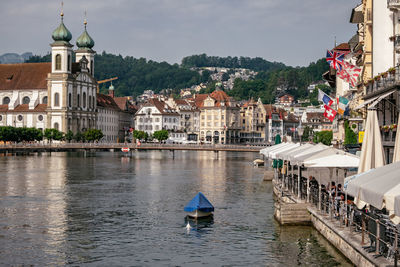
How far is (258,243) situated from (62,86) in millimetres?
133179

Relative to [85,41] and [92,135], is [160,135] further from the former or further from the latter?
[85,41]

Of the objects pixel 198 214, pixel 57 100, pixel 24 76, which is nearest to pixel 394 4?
pixel 198 214

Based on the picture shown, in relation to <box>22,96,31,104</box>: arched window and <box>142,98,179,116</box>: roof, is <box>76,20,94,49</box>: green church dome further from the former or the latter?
Answer: <box>142,98,179,116</box>: roof

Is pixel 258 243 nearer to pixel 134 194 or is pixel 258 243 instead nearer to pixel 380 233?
pixel 380 233

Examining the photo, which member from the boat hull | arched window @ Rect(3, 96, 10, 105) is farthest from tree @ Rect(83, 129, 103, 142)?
the boat hull

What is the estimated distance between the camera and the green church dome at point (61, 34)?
160 meters

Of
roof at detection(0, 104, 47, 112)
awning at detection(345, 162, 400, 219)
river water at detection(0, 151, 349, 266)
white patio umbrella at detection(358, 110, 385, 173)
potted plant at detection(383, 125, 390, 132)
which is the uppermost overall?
roof at detection(0, 104, 47, 112)

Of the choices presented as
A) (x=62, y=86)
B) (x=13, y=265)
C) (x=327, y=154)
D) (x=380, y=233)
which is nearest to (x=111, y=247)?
(x=13, y=265)

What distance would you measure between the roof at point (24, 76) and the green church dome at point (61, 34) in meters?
10.7

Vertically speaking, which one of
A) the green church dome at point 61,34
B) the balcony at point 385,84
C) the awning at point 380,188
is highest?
the green church dome at point 61,34

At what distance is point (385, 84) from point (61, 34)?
13427cm

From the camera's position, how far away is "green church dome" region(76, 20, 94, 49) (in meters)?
178

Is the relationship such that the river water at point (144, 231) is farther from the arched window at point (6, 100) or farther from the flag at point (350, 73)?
the arched window at point (6, 100)

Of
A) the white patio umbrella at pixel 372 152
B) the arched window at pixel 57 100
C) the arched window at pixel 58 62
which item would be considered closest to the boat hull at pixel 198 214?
the white patio umbrella at pixel 372 152
